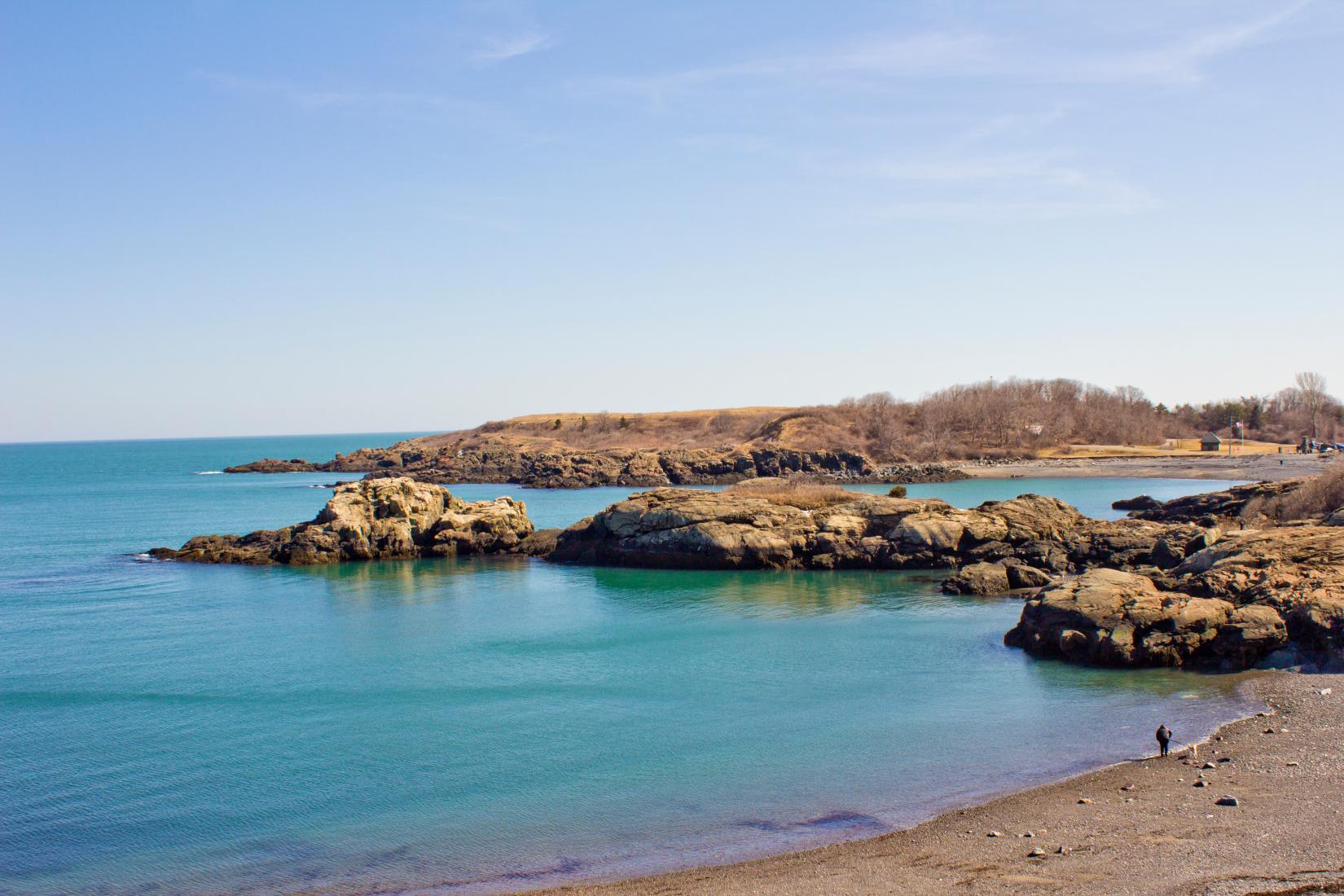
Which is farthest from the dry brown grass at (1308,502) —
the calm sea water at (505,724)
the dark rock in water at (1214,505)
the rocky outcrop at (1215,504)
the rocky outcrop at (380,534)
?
the rocky outcrop at (380,534)

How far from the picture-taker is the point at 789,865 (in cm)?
1362

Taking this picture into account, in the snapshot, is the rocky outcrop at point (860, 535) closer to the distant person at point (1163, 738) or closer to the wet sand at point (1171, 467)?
the distant person at point (1163, 738)

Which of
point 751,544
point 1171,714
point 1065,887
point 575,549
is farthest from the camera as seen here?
point 575,549

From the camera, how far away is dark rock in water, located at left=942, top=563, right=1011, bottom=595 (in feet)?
121

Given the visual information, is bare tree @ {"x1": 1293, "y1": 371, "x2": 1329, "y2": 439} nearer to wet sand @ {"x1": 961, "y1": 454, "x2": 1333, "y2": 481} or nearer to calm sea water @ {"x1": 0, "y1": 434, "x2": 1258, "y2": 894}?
wet sand @ {"x1": 961, "y1": 454, "x2": 1333, "y2": 481}

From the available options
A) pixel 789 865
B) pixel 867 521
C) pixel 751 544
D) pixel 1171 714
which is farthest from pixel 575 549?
pixel 789 865

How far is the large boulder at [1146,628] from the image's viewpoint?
78.1ft

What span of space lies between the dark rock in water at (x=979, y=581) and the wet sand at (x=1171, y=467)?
53.0m

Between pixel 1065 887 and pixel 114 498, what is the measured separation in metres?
102

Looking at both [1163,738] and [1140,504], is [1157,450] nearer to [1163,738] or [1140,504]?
[1140,504]

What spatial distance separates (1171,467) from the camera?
316ft

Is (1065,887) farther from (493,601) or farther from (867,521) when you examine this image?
(867,521)

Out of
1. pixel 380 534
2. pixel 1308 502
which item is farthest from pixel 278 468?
pixel 1308 502

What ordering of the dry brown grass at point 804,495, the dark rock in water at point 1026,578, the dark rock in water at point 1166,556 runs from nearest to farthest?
1. the dark rock in water at point 1166,556
2. the dark rock in water at point 1026,578
3. the dry brown grass at point 804,495
